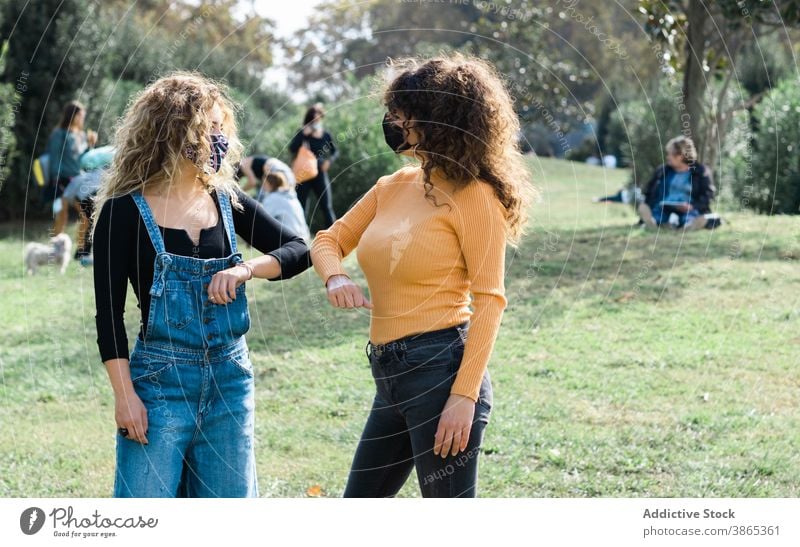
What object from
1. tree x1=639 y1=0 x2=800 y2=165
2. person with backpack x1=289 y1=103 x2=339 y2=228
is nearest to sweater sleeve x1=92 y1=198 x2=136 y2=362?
person with backpack x1=289 y1=103 x2=339 y2=228

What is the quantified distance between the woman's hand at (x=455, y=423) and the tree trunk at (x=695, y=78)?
8966 mm

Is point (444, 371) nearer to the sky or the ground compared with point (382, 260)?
nearer to the ground

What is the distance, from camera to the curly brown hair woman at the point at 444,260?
299 centimetres

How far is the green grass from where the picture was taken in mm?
4941

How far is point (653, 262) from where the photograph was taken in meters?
9.68

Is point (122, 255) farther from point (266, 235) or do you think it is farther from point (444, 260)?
point (444, 260)

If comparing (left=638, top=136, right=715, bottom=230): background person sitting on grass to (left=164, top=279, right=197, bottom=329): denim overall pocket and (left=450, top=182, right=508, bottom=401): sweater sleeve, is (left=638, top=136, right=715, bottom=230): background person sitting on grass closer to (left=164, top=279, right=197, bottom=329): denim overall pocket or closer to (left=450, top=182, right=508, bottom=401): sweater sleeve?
(left=450, top=182, right=508, bottom=401): sweater sleeve

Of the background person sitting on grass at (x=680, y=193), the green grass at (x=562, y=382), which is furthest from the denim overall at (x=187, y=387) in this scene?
the background person sitting on grass at (x=680, y=193)

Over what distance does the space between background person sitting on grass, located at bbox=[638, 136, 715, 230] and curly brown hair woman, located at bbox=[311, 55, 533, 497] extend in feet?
28.8

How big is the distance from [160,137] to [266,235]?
50cm

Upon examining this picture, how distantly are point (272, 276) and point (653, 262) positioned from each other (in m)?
7.05

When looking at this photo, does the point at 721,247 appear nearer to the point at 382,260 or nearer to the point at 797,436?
the point at 797,436
